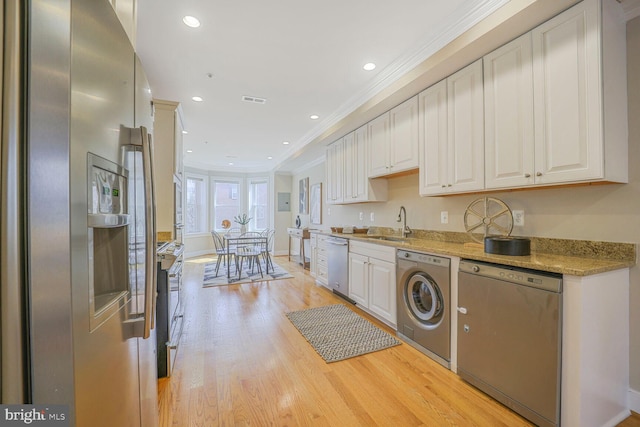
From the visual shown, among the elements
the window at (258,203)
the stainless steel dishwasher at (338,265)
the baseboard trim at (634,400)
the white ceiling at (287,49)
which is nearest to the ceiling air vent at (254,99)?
the white ceiling at (287,49)

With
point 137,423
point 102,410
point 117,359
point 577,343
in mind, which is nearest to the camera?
point 102,410

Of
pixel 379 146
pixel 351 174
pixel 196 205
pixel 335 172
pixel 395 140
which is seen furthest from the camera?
pixel 196 205

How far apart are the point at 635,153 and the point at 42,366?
2822 millimetres

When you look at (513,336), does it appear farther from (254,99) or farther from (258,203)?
(258,203)

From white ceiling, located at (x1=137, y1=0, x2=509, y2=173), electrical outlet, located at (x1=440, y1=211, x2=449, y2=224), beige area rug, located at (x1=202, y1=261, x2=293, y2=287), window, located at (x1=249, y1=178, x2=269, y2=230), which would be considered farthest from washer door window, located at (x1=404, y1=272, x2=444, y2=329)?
window, located at (x1=249, y1=178, x2=269, y2=230)

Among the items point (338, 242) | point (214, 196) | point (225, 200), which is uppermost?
point (214, 196)

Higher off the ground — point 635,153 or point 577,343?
point 635,153

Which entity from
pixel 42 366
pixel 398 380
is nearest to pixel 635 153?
pixel 398 380

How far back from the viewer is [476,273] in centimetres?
187

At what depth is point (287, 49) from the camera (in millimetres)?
2471

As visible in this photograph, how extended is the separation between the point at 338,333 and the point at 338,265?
123 centimetres

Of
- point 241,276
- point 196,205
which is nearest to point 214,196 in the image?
point 196,205

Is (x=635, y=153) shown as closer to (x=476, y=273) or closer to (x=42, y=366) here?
(x=476, y=273)

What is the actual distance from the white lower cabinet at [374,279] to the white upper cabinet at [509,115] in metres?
1.19
